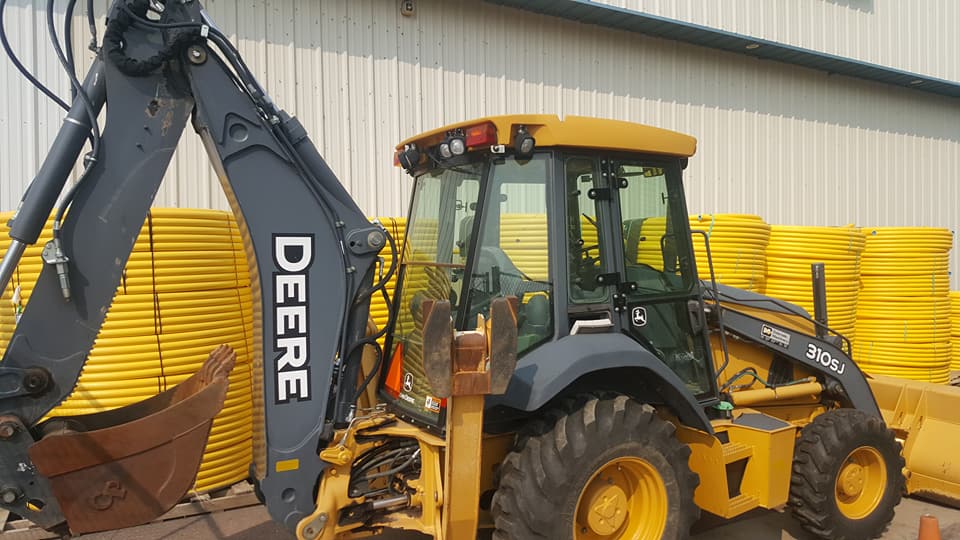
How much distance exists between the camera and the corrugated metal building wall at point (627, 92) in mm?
6836

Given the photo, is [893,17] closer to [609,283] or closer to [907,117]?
[907,117]

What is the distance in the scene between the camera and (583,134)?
11.3ft

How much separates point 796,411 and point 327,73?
18.9 feet

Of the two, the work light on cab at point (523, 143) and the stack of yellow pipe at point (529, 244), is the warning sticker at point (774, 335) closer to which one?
the stack of yellow pipe at point (529, 244)

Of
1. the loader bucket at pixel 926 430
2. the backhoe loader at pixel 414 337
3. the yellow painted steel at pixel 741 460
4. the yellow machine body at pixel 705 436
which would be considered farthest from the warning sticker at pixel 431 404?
the loader bucket at pixel 926 430

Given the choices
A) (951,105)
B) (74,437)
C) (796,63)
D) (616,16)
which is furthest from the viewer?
(951,105)

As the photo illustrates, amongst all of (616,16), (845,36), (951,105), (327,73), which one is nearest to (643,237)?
(327,73)

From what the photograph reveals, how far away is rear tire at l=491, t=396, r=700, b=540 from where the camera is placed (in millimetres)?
3086

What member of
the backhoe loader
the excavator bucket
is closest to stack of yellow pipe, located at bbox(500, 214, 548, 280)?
the backhoe loader

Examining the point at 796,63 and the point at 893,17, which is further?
the point at 893,17

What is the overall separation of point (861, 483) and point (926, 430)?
105 centimetres

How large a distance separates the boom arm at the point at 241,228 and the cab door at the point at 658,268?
138 cm

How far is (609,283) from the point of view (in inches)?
143

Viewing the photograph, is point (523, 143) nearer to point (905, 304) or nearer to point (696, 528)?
point (696, 528)
